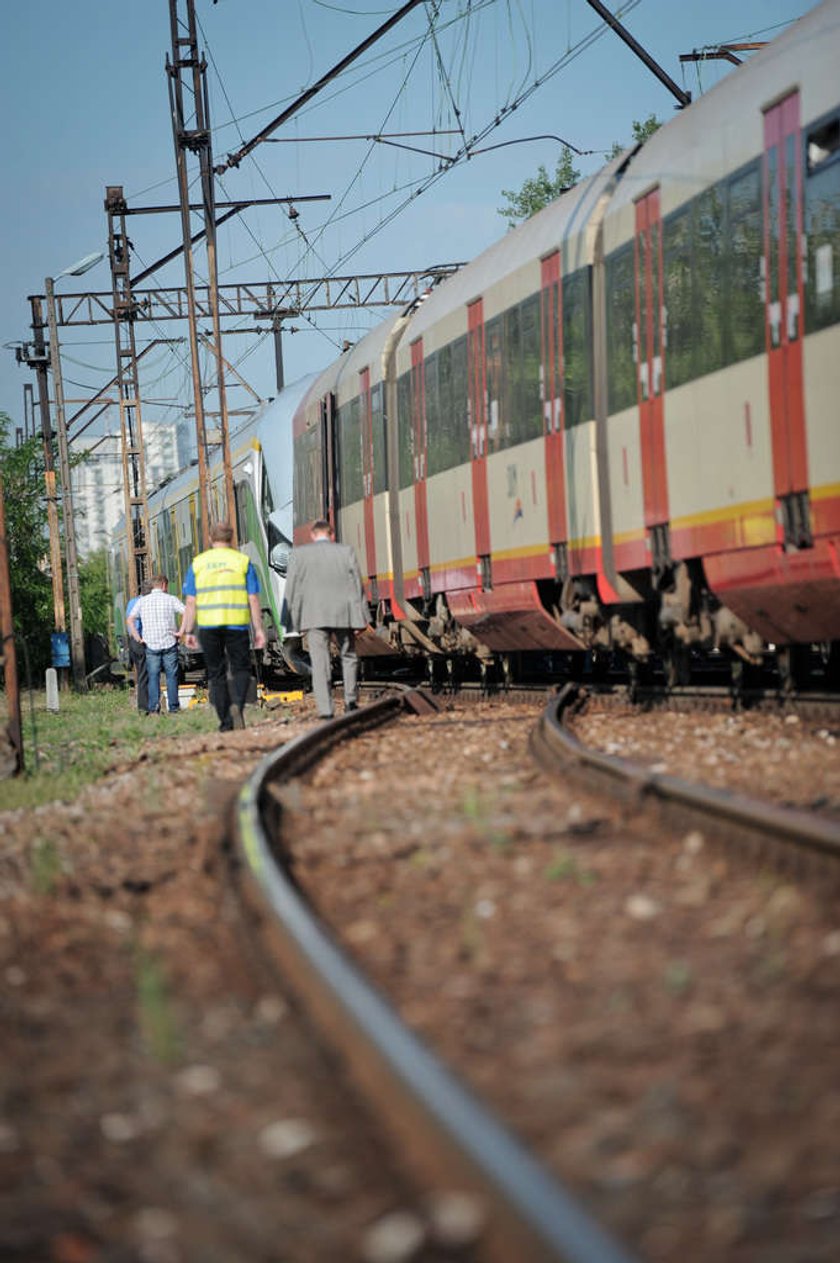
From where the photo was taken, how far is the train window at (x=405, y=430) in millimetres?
17047

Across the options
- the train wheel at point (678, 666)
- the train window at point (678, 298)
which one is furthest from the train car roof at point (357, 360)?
the train window at point (678, 298)

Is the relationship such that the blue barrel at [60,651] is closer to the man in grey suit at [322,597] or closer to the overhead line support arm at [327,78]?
the overhead line support arm at [327,78]

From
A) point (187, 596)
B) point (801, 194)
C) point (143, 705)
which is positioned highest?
point (801, 194)

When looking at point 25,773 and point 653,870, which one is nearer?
point 653,870

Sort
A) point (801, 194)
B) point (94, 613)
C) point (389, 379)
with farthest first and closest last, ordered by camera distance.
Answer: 1. point (94, 613)
2. point (389, 379)
3. point (801, 194)

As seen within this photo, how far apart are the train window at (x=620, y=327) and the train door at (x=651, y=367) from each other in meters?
0.14

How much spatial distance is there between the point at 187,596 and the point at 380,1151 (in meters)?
12.6

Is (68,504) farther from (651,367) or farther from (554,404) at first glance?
(651,367)

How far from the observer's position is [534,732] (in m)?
10.6

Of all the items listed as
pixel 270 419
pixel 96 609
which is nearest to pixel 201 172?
pixel 270 419

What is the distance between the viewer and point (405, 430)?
1727cm

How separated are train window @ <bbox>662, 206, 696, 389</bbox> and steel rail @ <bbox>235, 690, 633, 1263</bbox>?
610 cm

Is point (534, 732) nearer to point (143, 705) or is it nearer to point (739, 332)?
point (739, 332)

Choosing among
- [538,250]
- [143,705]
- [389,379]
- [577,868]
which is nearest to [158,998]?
[577,868]
